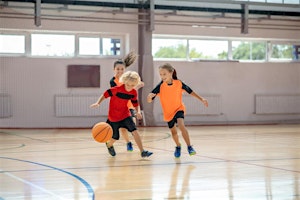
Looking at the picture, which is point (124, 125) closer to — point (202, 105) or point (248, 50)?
point (202, 105)

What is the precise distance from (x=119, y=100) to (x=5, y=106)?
26.2 feet

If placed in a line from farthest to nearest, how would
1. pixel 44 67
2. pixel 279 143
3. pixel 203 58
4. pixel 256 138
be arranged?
pixel 203 58, pixel 44 67, pixel 256 138, pixel 279 143

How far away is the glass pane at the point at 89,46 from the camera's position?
1664cm

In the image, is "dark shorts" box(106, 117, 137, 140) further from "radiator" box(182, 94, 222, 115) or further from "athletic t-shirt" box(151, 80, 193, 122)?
"radiator" box(182, 94, 222, 115)

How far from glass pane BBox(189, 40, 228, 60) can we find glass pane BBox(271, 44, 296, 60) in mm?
1723

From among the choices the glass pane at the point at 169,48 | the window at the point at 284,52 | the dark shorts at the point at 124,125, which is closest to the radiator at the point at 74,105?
the glass pane at the point at 169,48

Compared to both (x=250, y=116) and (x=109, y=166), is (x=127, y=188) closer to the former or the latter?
(x=109, y=166)

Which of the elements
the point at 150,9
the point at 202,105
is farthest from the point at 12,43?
the point at 202,105

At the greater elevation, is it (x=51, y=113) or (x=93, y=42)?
(x=93, y=42)

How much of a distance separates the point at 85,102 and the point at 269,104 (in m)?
5.91

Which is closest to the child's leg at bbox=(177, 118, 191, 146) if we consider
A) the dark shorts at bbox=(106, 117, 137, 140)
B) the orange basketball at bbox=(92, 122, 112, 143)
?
the dark shorts at bbox=(106, 117, 137, 140)

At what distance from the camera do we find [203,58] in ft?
59.1

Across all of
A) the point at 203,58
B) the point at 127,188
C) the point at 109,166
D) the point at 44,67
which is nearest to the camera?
the point at 127,188

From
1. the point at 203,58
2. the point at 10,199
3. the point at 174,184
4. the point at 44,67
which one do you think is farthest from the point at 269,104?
the point at 10,199
